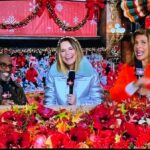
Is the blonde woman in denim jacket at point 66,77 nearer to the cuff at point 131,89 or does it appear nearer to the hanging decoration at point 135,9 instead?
the cuff at point 131,89

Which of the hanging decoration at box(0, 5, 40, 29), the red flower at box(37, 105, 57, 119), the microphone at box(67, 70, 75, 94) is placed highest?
the hanging decoration at box(0, 5, 40, 29)

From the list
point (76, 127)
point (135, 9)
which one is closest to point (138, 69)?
point (76, 127)

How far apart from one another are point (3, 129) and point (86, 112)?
443mm

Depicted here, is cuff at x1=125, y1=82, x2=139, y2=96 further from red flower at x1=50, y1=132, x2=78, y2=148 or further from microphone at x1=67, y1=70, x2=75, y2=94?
red flower at x1=50, y1=132, x2=78, y2=148

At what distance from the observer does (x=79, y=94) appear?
127 inches

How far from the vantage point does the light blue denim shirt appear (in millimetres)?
3197

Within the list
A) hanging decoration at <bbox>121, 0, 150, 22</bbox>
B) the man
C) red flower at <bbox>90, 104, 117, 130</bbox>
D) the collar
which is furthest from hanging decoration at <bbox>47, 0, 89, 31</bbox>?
red flower at <bbox>90, 104, 117, 130</bbox>

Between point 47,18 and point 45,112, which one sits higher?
point 47,18

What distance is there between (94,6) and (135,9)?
452mm

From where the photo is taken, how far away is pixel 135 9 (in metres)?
5.08

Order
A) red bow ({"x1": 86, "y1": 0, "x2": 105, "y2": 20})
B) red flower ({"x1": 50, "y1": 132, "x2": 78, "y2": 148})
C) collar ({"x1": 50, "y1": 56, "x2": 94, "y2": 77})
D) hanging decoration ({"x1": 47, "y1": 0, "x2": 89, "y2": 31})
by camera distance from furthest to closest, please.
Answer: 1. red bow ({"x1": 86, "y1": 0, "x2": 105, "y2": 20})
2. hanging decoration ({"x1": 47, "y1": 0, "x2": 89, "y2": 31})
3. collar ({"x1": 50, "y1": 56, "x2": 94, "y2": 77})
4. red flower ({"x1": 50, "y1": 132, "x2": 78, "y2": 148})

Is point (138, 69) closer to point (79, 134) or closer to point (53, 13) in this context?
point (79, 134)

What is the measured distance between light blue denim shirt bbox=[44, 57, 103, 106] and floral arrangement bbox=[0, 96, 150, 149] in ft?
3.30

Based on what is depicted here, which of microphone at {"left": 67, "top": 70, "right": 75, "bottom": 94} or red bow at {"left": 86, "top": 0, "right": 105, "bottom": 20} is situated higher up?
red bow at {"left": 86, "top": 0, "right": 105, "bottom": 20}
